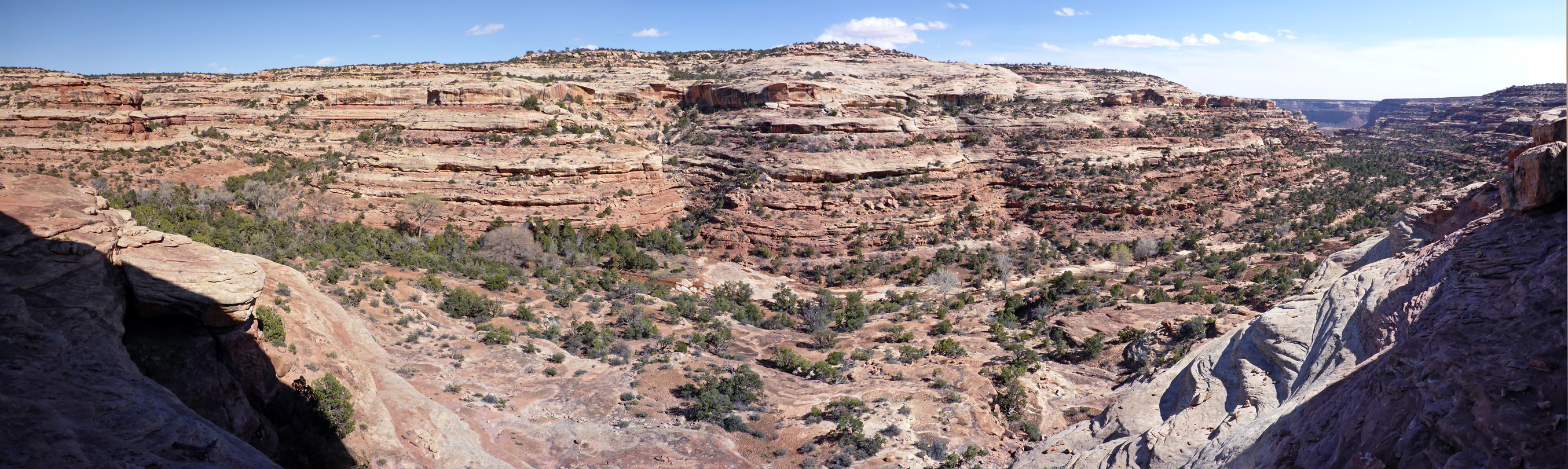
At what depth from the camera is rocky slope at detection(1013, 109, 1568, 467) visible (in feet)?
15.7

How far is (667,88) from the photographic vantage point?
4459 centimetres

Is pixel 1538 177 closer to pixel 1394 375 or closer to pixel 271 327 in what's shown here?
pixel 1394 375

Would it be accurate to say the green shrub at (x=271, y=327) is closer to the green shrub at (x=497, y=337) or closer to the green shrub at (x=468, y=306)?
the green shrub at (x=497, y=337)

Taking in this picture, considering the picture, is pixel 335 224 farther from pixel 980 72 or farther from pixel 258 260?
pixel 980 72

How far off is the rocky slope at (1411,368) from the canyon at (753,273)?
5 cm

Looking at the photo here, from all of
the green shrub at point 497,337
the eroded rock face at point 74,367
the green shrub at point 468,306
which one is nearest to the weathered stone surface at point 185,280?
the eroded rock face at point 74,367

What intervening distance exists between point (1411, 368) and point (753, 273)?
82.9ft

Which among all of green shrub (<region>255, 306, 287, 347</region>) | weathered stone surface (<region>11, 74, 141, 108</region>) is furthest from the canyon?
weathered stone surface (<region>11, 74, 141, 108</region>)

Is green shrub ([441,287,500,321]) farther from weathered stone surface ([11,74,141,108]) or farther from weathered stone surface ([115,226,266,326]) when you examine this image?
weathered stone surface ([11,74,141,108])

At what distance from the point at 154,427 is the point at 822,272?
25.5 m

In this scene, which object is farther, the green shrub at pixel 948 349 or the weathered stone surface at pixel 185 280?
the green shrub at pixel 948 349

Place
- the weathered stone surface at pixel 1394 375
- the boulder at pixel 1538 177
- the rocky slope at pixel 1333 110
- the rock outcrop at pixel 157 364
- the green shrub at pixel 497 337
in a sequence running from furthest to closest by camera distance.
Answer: the rocky slope at pixel 1333 110, the green shrub at pixel 497 337, the boulder at pixel 1538 177, the rock outcrop at pixel 157 364, the weathered stone surface at pixel 1394 375

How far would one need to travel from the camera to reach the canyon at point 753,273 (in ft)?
21.1

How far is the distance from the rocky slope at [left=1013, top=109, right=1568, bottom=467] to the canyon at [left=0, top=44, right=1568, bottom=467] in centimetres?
5
